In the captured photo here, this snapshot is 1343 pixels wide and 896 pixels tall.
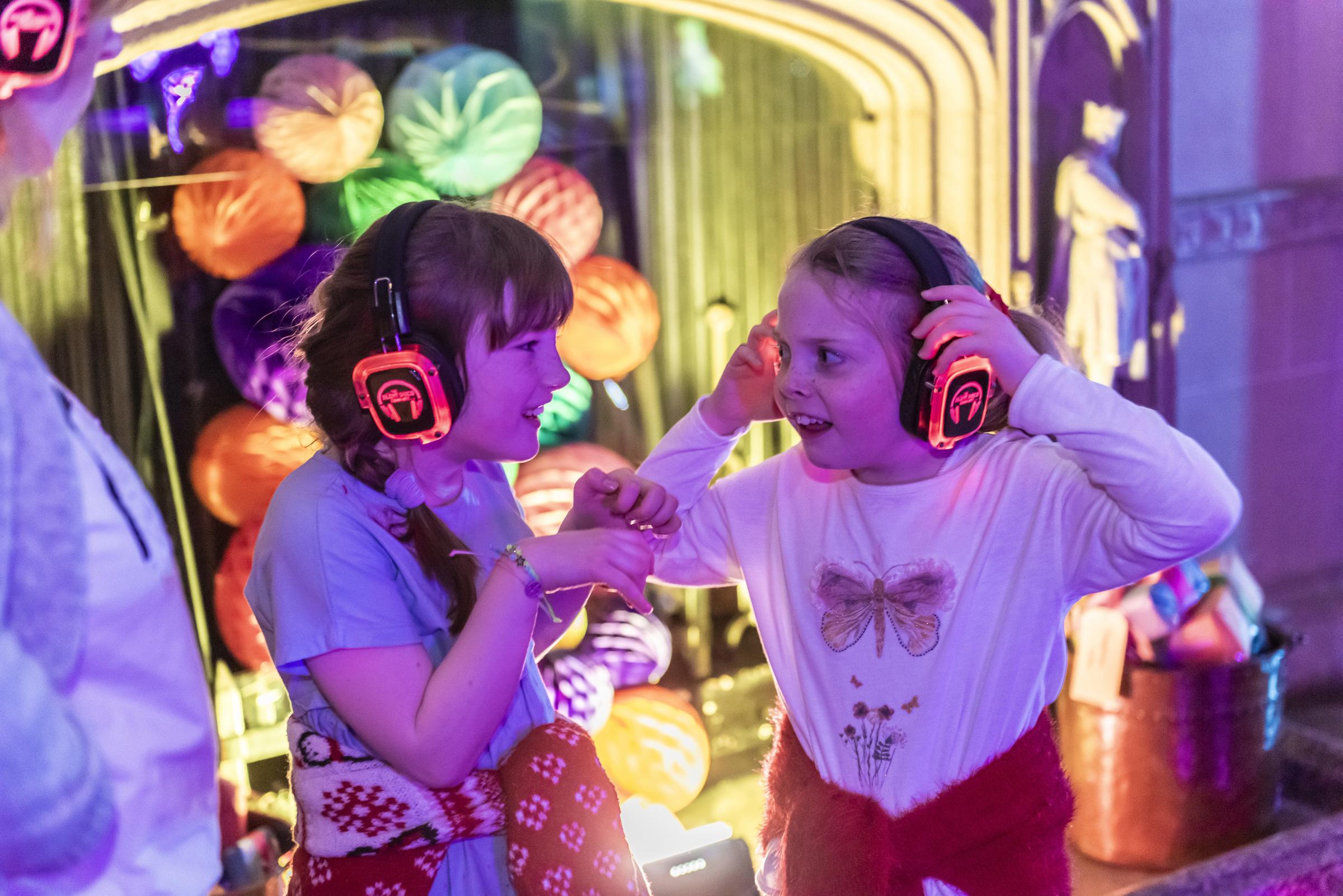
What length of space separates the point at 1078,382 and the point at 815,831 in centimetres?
62

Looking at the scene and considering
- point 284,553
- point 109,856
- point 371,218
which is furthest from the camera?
point 371,218

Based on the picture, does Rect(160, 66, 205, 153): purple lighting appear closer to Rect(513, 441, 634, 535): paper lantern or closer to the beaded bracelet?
Rect(513, 441, 634, 535): paper lantern

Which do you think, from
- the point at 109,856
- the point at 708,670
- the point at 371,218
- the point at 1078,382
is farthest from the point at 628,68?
the point at 109,856

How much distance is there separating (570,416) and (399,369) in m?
1.64

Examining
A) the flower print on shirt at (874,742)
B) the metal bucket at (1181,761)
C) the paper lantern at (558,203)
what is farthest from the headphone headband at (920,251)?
the metal bucket at (1181,761)

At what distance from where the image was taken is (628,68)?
9.31 feet

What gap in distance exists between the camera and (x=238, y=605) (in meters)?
2.50

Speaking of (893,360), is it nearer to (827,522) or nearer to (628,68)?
(827,522)

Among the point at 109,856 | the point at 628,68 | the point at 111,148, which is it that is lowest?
the point at 109,856

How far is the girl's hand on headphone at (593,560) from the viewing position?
1223 millimetres

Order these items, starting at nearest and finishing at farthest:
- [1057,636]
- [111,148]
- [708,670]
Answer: [1057,636]
[111,148]
[708,670]

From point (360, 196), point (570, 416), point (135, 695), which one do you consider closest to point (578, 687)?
point (570, 416)

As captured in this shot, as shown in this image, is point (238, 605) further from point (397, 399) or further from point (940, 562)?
point (940, 562)

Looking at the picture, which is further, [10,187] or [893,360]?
[893,360]
